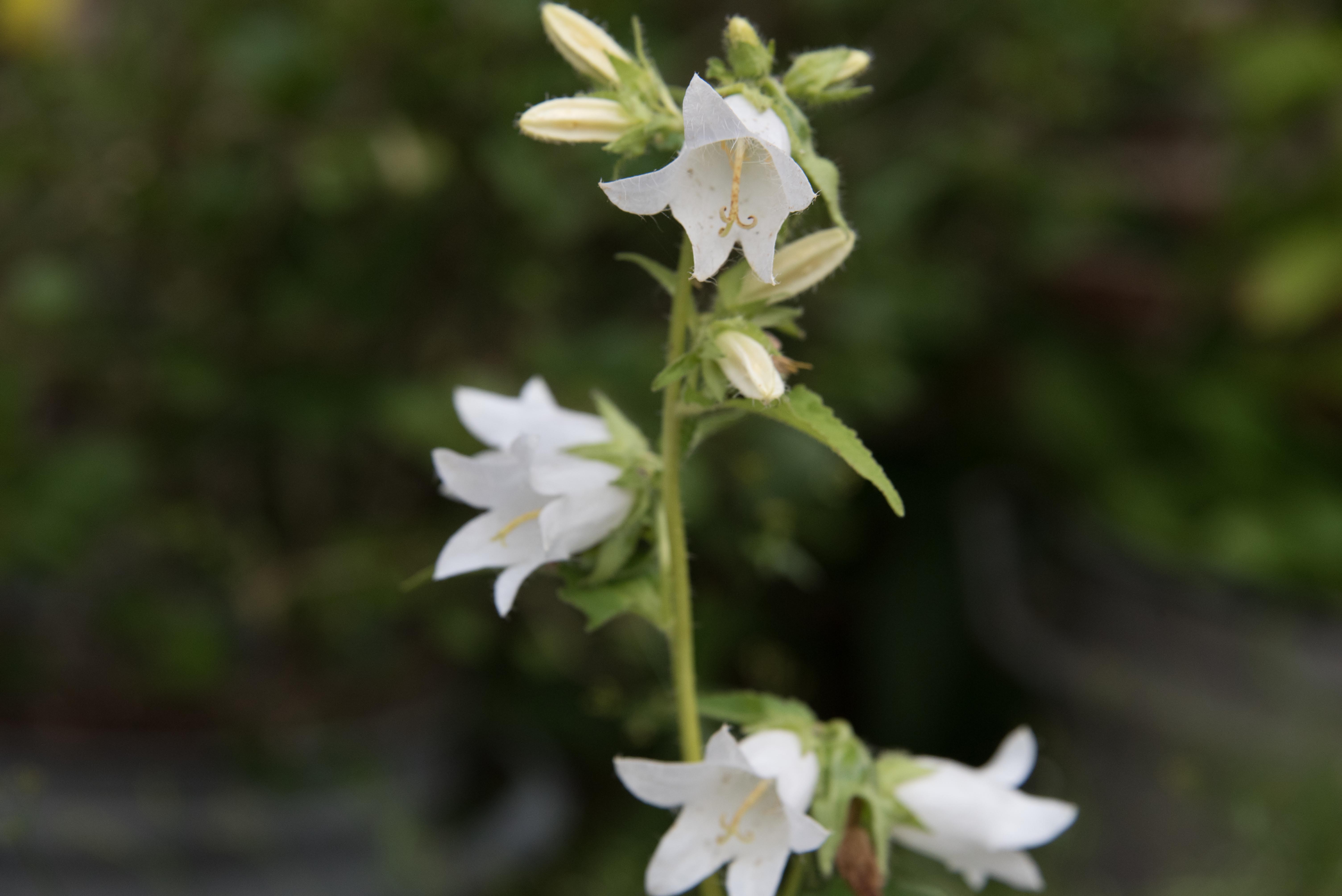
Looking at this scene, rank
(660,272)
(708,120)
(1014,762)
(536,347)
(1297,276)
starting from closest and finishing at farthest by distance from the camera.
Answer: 1. (708,120)
2. (660,272)
3. (1014,762)
4. (536,347)
5. (1297,276)

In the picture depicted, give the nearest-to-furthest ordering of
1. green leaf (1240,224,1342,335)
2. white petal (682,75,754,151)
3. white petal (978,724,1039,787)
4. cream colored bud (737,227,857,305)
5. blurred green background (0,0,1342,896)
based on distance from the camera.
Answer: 1. white petal (682,75,754,151)
2. cream colored bud (737,227,857,305)
3. white petal (978,724,1039,787)
4. blurred green background (0,0,1342,896)
5. green leaf (1240,224,1342,335)

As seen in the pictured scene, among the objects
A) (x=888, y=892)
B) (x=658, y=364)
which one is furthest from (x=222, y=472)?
(x=888, y=892)

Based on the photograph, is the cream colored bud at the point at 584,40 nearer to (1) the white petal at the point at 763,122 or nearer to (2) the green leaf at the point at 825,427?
(1) the white petal at the point at 763,122

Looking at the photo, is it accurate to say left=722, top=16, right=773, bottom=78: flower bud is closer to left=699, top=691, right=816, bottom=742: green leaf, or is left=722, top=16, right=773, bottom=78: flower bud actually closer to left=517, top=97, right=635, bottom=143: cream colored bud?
left=517, top=97, right=635, bottom=143: cream colored bud

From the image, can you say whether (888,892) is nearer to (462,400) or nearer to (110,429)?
(462,400)

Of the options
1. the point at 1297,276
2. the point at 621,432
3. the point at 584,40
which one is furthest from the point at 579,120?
the point at 1297,276

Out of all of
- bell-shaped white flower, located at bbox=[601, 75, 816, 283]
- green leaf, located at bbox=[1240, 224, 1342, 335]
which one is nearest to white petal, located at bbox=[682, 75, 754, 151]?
bell-shaped white flower, located at bbox=[601, 75, 816, 283]

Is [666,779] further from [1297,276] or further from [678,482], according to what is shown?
[1297,276]
